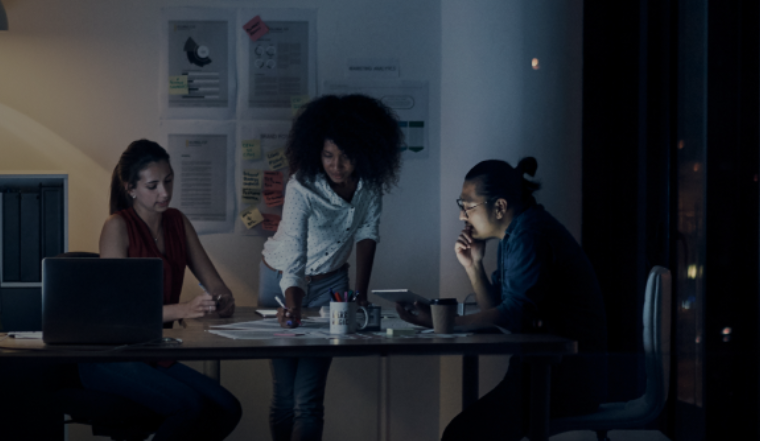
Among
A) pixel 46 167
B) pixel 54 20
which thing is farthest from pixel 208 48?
pixel 46 167

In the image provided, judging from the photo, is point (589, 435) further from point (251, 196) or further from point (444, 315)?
point (251, 196)

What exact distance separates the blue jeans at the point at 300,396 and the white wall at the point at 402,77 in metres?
0.63

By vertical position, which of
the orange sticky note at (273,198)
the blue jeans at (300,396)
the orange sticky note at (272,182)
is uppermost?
the orange sticky note at (272,182)

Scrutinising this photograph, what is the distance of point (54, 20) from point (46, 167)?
639 millimetres

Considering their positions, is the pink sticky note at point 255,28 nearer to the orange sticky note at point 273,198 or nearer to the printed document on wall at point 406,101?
the printed document on wall at point 406,101

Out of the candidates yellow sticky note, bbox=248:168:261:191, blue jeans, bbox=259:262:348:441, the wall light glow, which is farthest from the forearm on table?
the wall light glow

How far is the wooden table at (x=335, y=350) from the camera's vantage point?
1.29 m

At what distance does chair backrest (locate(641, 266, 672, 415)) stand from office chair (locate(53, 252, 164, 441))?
133 centimetres

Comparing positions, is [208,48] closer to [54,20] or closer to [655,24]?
[54,20]

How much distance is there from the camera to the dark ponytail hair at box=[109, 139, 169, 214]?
2.10 meters

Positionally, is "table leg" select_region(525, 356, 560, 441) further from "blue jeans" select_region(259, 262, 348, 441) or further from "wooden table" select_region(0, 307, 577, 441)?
"blue jeans" select_region(259, 262, 348, 441)

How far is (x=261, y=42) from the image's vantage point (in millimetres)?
2670

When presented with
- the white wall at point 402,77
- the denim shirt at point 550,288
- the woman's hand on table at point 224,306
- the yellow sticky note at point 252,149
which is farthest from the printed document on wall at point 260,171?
the denim shirt at point 550,288

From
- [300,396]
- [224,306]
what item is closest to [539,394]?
[300,396]
